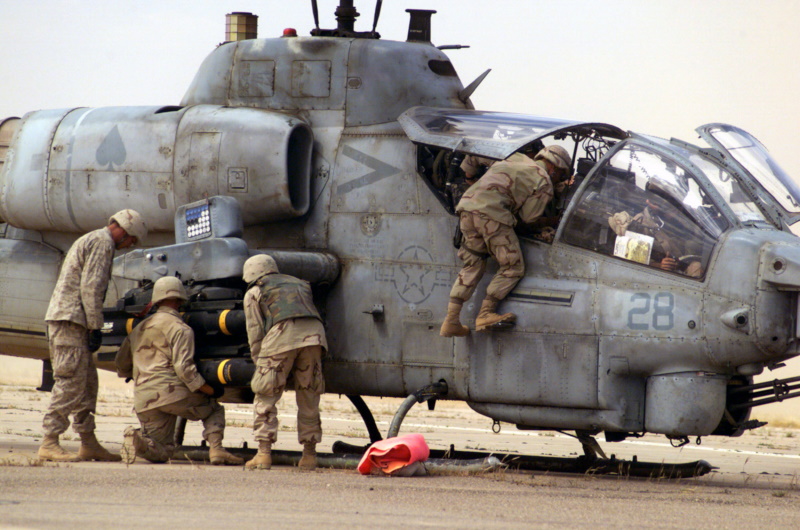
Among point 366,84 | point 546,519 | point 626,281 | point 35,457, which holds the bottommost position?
point 35,457

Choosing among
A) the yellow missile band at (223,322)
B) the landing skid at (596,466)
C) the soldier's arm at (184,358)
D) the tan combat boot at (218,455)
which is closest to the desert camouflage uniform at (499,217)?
the landing skid at (596,466)

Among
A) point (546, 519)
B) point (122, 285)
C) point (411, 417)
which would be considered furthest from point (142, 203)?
point (411, 417)

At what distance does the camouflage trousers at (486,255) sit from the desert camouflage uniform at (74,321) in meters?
2.80

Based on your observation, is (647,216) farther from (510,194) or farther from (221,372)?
(221,372)

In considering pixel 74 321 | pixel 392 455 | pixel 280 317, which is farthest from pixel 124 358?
pixel 392 455

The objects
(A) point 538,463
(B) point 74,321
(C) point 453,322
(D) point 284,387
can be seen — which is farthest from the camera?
(A) point 538,463

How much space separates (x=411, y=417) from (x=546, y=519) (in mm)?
11362

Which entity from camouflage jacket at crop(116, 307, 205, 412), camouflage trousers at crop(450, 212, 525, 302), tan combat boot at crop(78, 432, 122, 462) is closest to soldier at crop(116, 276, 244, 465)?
camouflage jacket at crop(116, 307, 205, 412)

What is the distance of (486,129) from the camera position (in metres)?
8.23

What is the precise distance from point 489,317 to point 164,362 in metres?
2.58

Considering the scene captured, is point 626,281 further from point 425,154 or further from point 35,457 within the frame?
point 35,457

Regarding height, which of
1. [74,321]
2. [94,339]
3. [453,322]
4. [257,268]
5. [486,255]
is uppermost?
[486,255]

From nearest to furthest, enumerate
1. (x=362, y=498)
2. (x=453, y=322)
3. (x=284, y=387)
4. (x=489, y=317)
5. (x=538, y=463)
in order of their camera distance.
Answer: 1. (x=362, y=498)
2. (x=489, y=317)
3. (x=453, y=322)
4. (x=284, y=387)
5. (x=538, y=463)

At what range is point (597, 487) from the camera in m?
7.42
